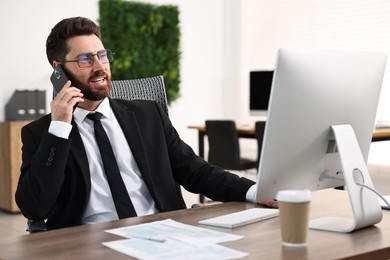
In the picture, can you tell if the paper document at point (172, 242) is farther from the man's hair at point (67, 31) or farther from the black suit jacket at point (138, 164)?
the man's hair at point (67, 31)

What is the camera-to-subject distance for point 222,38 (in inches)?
296

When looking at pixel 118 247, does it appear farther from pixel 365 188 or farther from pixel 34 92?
pixel 34 92

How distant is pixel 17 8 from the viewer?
586cm

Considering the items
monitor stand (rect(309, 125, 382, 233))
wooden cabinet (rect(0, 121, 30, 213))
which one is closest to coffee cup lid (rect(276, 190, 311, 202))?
monitor stand (rect(309, 125, 382, 233))

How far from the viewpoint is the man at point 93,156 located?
187 cm

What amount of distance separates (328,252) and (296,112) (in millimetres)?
365

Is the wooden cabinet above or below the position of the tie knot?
below

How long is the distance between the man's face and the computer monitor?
793mm

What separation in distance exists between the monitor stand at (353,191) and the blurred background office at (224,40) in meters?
4.34

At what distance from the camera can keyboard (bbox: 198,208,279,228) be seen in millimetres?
1582

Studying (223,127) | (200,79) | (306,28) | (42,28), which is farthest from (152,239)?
(200,79)

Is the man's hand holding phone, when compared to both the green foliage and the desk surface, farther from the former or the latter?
the green foliage

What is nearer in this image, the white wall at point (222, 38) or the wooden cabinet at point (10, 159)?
the wooden cabinet at point (10, 159)

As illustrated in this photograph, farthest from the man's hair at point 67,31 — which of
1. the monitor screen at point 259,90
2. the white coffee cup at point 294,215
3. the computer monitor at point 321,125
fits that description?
the monitor screen at point 259,90
